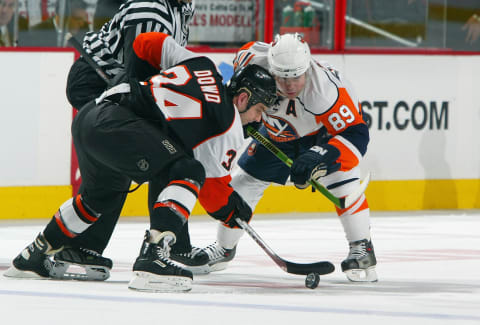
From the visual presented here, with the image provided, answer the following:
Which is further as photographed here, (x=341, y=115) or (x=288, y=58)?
(x=341, y=115)

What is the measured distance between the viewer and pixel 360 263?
393 centimetres

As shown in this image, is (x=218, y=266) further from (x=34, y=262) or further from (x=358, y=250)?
(x=34, y=262)

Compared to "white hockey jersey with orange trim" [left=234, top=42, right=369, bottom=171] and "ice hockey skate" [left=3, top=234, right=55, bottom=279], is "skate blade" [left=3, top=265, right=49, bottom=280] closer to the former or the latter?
"ice hockey skate" [left=3, top=234, right=55, bottom=279]

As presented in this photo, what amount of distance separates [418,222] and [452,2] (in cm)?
158

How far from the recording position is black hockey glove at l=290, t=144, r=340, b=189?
374 centimetres

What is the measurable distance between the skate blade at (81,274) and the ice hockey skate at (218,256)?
524 mm

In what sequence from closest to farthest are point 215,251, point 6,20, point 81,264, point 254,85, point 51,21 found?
point 254,85 < point 81,264 < point 215,251 < point 6,20 < point 51,21

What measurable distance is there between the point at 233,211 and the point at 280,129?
0.57m

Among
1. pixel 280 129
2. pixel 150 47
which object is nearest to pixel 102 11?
pixel 280 129

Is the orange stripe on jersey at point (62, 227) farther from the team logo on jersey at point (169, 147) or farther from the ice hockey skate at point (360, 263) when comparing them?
the ice hockey skate at point (360, 263)

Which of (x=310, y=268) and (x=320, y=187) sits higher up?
(x=320, y=187)

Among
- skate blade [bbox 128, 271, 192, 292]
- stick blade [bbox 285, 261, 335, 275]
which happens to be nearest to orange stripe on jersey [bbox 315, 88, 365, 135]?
stick blade [bbox 285, 261, 335, 275]

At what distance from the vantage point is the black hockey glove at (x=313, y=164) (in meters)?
3.74

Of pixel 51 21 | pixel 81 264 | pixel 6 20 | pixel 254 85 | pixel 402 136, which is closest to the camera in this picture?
pixel 254 85
